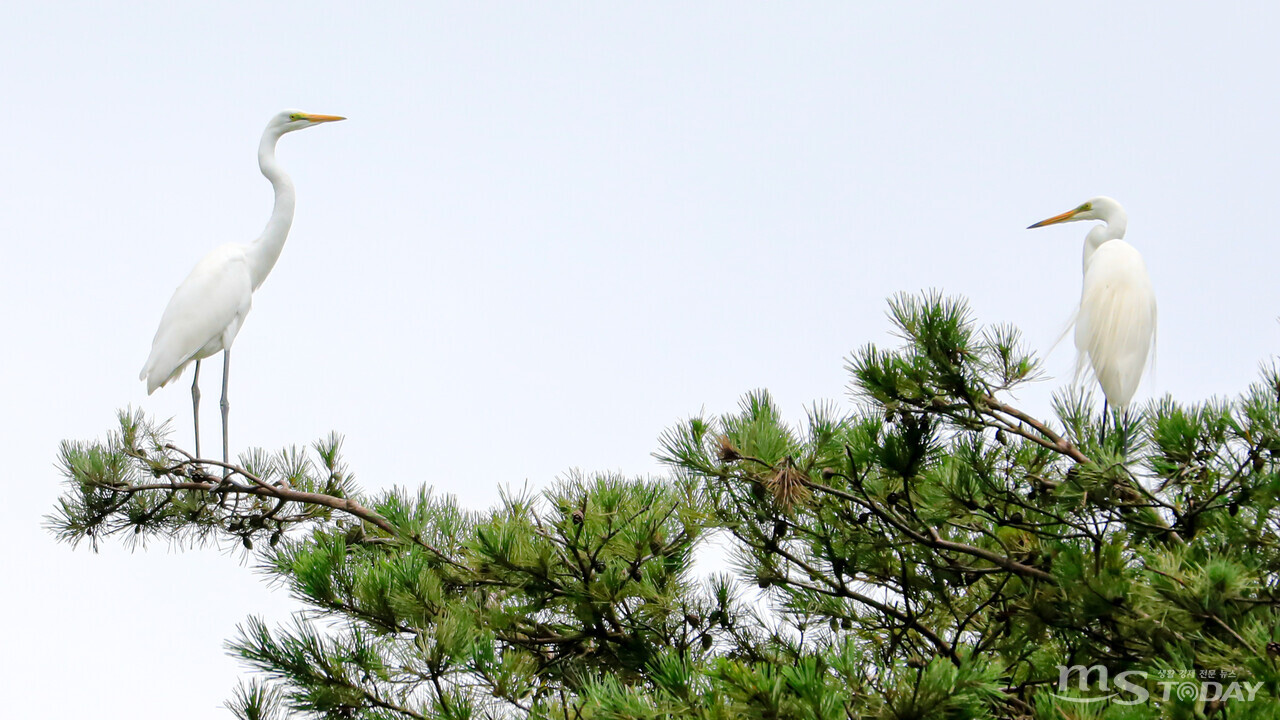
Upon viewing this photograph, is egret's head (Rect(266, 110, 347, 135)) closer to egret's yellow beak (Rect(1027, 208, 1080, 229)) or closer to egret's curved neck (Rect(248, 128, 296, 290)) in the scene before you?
egret's curved neck (Rect(248, 128, 296, 290))

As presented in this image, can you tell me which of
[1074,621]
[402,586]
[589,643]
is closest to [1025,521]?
A: [1074,621]

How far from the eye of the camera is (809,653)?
264 cm

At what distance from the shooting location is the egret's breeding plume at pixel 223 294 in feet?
15.7

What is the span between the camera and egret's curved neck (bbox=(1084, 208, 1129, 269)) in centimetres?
449

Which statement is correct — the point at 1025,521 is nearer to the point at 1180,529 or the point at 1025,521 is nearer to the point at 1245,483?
the point at 1180,529

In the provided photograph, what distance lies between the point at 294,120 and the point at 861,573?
3999 millimetres

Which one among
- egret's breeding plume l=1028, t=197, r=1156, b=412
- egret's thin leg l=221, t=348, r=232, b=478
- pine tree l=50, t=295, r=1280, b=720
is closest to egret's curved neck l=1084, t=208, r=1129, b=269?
egret's breeding plume l=1028, t=197, r=1156, b=412

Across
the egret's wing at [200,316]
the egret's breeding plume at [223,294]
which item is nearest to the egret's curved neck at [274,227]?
the egret's breeding plume at [223,294]

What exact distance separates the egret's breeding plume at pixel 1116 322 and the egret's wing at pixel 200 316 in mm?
3630

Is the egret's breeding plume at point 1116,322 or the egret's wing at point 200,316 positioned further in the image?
the egret's wing at point 200,316

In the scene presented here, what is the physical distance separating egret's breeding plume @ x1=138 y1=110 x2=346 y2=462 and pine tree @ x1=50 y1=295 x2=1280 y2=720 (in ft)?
6.47
